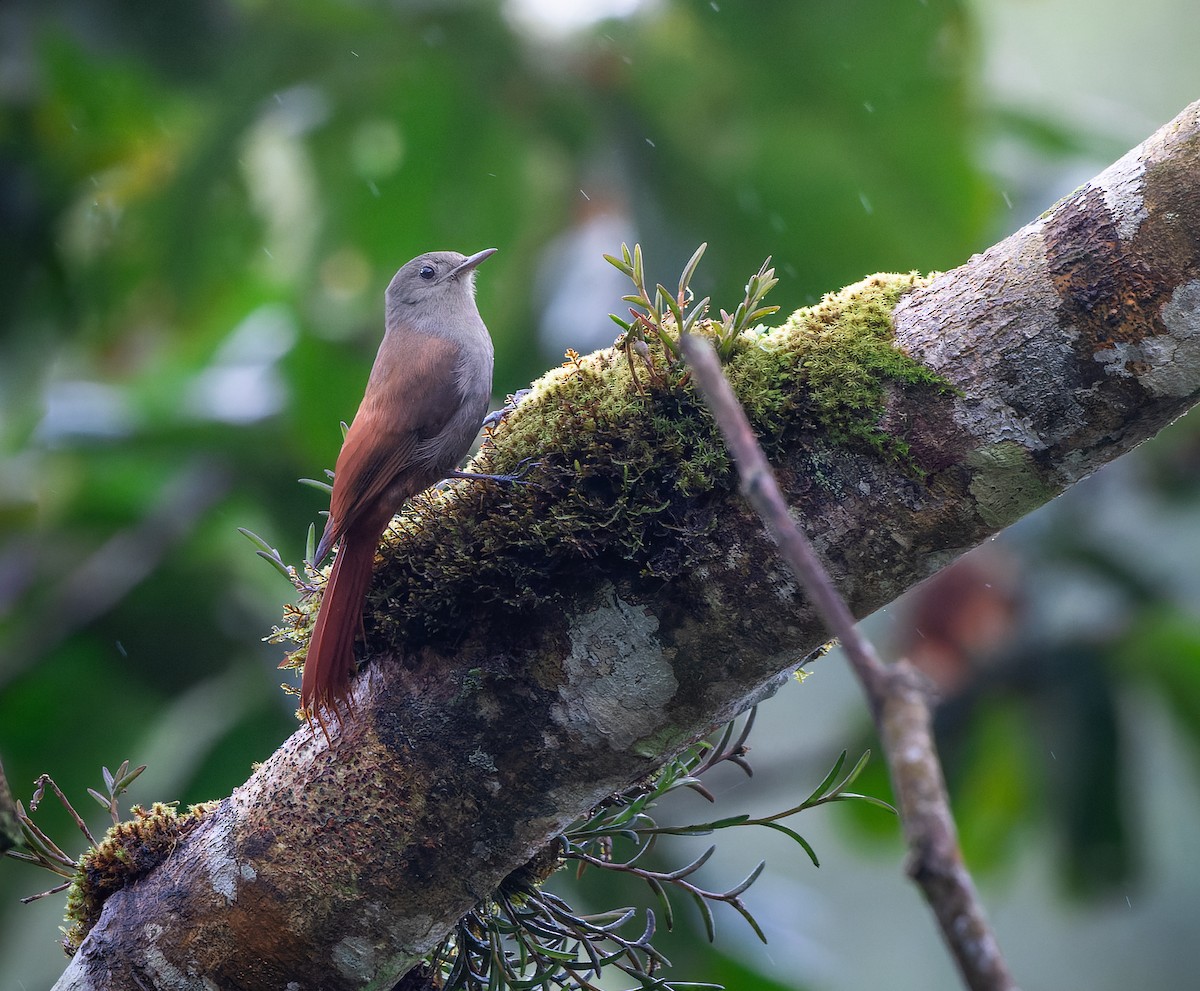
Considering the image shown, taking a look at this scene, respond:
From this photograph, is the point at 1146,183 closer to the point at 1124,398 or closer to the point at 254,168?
the point at 1124,398

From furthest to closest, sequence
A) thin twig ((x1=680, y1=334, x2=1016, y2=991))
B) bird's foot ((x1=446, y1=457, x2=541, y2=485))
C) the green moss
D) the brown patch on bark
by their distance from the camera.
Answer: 1. bird's foot ((x1=446, y1=457, x2=541, y2=485))
2. the green moss
3. the brown patch on bark
4. thin twig ((x1=680, y1=334, x2=1016, y2=991))

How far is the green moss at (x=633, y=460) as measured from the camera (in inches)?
59.9

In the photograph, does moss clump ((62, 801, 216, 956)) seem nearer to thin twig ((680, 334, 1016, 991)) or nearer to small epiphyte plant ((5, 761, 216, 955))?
small epiphyte plant ((5, 761, 216, 955))

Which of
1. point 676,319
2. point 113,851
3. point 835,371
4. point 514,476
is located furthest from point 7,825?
point 835,371

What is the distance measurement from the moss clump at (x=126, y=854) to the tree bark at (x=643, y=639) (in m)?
0.06

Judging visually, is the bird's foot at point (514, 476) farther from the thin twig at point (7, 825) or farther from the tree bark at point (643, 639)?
the thin twig at point (7, 825)

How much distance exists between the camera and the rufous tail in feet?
5.43

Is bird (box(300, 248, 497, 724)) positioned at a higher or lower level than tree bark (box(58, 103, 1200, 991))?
higher

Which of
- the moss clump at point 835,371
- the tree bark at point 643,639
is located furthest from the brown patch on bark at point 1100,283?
the moss clump at point 835,371

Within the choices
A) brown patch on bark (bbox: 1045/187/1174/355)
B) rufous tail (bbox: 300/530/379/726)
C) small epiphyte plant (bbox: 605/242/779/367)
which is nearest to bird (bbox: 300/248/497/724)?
rufous tail (bbox: 300/530/379/726)

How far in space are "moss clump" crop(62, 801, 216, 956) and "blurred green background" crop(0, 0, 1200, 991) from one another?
107 inches

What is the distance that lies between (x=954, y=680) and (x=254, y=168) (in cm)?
448

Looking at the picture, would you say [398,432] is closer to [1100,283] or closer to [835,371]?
[835,371]

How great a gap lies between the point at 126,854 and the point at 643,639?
0.93 meters
